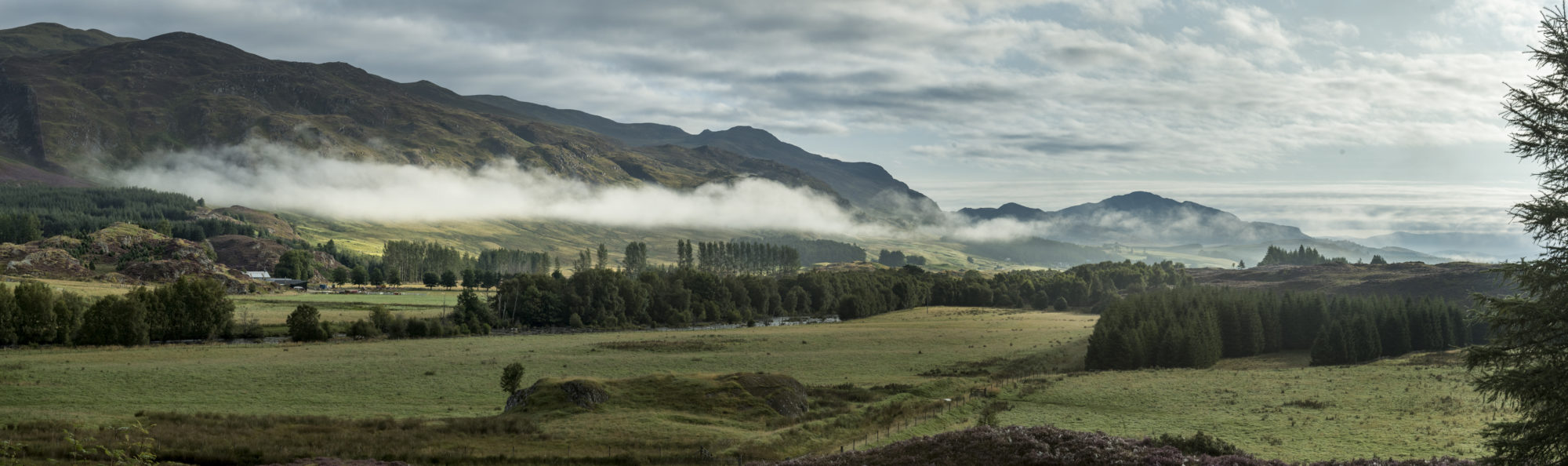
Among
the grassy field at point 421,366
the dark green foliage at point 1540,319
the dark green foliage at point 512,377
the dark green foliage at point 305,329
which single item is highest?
the dark green foliage at point 1540,319

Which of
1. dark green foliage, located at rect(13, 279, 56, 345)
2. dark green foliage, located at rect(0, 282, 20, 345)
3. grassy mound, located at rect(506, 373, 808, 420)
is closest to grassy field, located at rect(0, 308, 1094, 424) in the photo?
grassy mound, located at rect(506, 373, 808, 420)

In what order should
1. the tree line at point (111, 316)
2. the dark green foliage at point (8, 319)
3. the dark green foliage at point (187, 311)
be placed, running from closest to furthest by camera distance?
the dark green foliage at point (8, 319)
the tree line at point (111, 316)
the dark green foliage at point (187, 311)

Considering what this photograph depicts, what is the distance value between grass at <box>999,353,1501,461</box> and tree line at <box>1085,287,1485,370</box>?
14.0 metres

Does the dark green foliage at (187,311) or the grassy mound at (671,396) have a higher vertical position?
A: the grassy mound at (671,396)

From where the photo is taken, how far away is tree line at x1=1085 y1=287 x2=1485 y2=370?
294 feet

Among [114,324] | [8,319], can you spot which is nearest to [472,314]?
[114,324]

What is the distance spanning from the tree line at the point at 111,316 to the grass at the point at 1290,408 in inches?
4032

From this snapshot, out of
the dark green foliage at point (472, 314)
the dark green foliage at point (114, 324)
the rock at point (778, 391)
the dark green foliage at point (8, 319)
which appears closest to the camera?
the rock at point (778, 391)

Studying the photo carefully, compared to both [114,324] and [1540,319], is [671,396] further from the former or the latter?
[114,324]

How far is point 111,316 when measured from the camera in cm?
9706

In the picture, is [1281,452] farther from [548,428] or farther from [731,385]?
[548,428]

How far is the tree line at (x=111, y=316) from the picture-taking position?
93.4m

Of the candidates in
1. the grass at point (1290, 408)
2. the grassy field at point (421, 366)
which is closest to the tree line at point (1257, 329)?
the grassy field at point (421, 366)

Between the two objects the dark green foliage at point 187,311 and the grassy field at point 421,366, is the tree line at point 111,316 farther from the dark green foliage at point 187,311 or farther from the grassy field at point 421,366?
the grassy field at point 421,366
